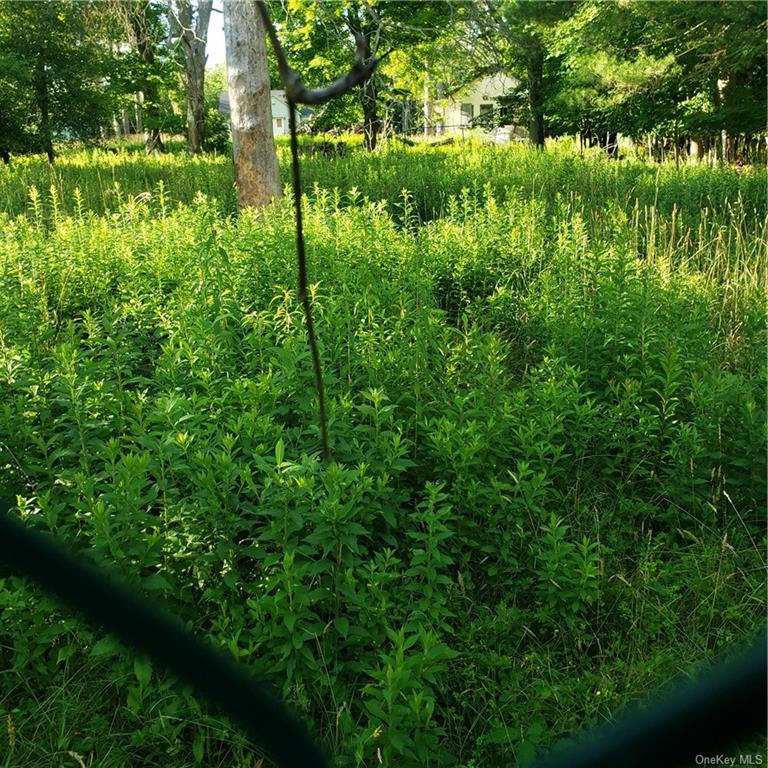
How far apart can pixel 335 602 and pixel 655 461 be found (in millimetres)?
1881

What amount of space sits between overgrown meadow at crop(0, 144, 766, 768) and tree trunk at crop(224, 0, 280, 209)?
13.0 ft

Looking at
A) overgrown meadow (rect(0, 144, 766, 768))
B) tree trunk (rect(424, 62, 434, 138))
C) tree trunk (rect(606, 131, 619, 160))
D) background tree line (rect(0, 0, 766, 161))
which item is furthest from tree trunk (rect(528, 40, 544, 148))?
overgrown meadow (rect(0, 144, 766, 768))

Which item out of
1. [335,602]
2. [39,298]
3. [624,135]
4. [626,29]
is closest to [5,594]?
[335,602]

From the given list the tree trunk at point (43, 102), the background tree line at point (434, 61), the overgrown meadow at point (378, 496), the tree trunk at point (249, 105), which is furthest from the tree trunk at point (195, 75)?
the overgrown meadow at point (378, 496)

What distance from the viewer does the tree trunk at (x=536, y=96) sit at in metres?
29.3

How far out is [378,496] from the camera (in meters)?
2.86

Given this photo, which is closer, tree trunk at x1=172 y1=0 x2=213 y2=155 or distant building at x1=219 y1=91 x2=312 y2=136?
distant building at x1=219 y1=91 x2=312 y2=136

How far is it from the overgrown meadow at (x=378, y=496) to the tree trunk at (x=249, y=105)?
156 inches

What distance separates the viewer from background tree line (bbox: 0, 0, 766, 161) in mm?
15047

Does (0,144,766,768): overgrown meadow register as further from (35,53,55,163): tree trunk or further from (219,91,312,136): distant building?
(35,53,55,163): tree trunk

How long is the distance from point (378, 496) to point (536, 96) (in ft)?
103

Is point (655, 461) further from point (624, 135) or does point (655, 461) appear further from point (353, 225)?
point (624, 135)

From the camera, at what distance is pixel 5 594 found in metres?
2.26

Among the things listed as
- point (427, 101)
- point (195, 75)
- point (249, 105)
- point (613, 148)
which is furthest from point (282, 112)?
point (249, 105)
